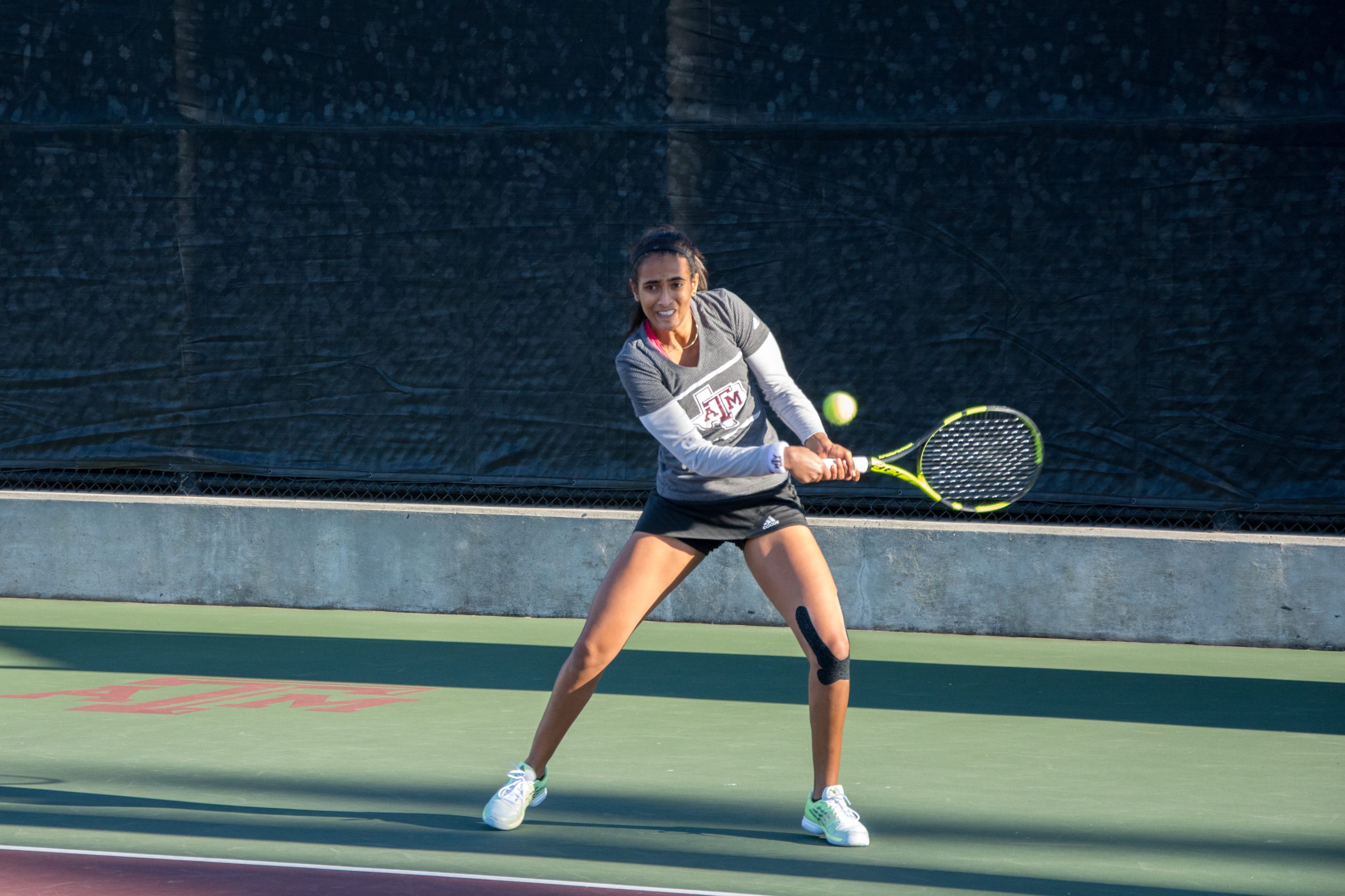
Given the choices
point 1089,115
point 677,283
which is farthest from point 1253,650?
point 677,283

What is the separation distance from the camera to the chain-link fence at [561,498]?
28.3 feet

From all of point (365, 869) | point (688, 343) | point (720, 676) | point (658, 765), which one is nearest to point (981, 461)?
point (688, 343)

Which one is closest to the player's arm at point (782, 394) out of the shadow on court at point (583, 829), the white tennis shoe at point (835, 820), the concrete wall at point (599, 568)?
the white tennis shoe at point (835, 820)

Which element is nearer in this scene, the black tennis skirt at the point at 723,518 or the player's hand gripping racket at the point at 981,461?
the black tennis skirt at the point at 723,518

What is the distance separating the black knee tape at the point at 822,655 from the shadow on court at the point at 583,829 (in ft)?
1.53

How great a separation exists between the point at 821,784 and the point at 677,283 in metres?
1.43

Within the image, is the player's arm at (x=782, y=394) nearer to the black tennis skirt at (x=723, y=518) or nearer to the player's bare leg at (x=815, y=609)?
the black tennis skirt at (x=723, y=518)

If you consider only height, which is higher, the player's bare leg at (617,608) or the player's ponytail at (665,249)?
the player's ponytail at (665,249)

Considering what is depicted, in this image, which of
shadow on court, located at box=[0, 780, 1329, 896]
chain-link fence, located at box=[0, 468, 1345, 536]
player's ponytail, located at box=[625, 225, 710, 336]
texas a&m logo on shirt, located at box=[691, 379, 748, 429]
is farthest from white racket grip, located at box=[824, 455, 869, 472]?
chain-link fence, located at box=[0, 468, 1345, 536]

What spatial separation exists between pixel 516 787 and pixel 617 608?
0.60 m

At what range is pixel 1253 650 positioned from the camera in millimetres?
8102

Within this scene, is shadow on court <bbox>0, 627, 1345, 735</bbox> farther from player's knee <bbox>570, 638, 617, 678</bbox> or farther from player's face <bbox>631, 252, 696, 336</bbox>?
player's face <bbox>631, 252, 696, 336</bbox>

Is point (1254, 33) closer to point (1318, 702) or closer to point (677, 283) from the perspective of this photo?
point (1318, 702)

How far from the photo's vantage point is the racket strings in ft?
17.0
